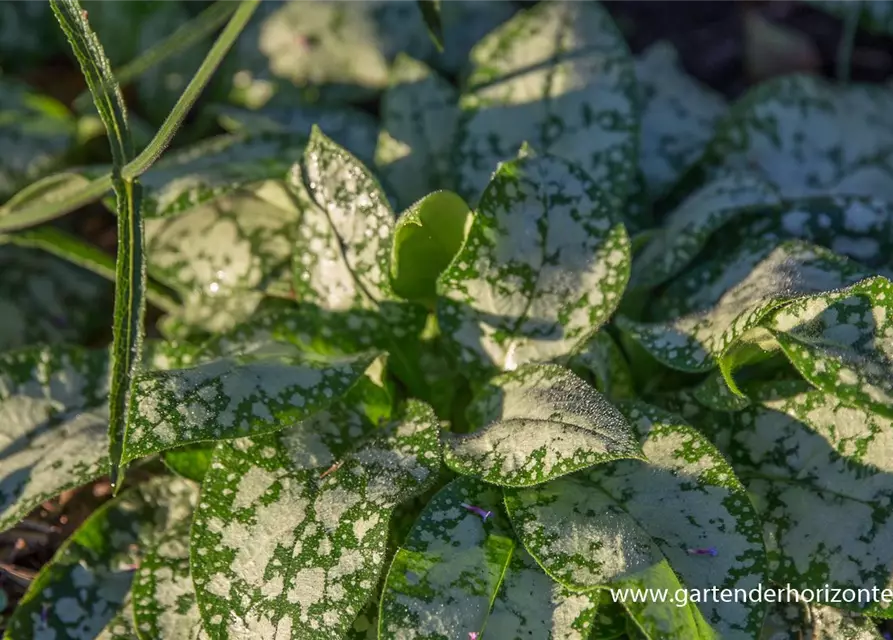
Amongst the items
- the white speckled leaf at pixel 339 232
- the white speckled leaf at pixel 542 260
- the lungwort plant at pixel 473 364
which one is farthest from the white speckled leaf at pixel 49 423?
the white speckled leaf at pixel 542 260

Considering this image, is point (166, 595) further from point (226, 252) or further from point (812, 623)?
point (812, 623)

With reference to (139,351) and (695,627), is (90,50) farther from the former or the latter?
(695,627)

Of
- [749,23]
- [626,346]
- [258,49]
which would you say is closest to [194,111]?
[258,49]

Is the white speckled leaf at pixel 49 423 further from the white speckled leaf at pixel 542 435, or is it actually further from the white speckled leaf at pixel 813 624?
the white speckled leaf at pixel 813 624

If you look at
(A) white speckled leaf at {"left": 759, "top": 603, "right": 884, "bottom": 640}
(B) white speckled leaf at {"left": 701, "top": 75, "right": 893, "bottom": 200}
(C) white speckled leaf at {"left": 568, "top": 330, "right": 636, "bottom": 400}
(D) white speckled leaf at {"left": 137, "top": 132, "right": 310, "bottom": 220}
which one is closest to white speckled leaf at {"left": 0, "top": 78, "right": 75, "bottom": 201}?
(D) white speckled leaf at {"left": 137, "top": 132, "right": 310, "bottom": 220}

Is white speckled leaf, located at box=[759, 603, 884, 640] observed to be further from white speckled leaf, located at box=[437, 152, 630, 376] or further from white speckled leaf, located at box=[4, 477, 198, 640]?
white speckled leaf, located at box=[4, 477, 198, 640]
